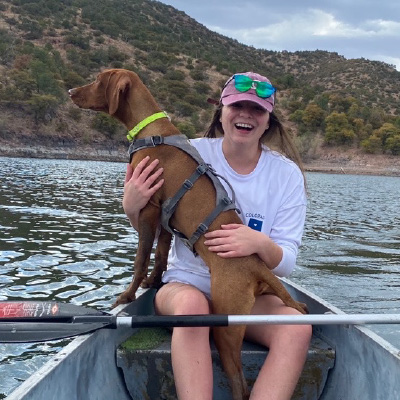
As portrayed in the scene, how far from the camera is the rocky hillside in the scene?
54344 mm

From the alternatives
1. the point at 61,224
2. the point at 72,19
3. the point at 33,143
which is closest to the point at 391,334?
the point at 61,224

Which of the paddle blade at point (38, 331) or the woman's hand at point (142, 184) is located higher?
the woman's hand at point (142, 184)

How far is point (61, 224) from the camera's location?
13148mm

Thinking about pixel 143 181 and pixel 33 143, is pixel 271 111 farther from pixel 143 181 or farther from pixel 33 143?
pixel 33 143

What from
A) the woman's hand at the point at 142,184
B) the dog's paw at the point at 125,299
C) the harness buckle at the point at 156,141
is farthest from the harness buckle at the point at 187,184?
the dog's paw at the point at 125,299

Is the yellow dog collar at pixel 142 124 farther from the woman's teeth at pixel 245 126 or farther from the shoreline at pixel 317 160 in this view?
the shoreline at pixel 317 160

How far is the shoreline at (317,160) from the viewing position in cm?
5088

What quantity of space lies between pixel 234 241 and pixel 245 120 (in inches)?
35.6

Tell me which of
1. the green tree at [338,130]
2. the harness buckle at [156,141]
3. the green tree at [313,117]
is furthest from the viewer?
the green tree at [313,117]

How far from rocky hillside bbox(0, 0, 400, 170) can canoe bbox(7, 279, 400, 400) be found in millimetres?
48678

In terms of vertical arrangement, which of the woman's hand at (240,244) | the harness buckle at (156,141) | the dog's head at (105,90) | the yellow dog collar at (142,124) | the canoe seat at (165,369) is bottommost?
the canoe seat at (165,369)

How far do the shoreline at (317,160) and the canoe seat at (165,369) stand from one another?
1919 inches

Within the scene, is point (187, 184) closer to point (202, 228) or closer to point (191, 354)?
point (202, 228)

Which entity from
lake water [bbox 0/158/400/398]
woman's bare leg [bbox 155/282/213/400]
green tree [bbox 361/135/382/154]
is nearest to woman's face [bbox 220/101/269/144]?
woman's bare leg [bbox 155/282/213/400]
